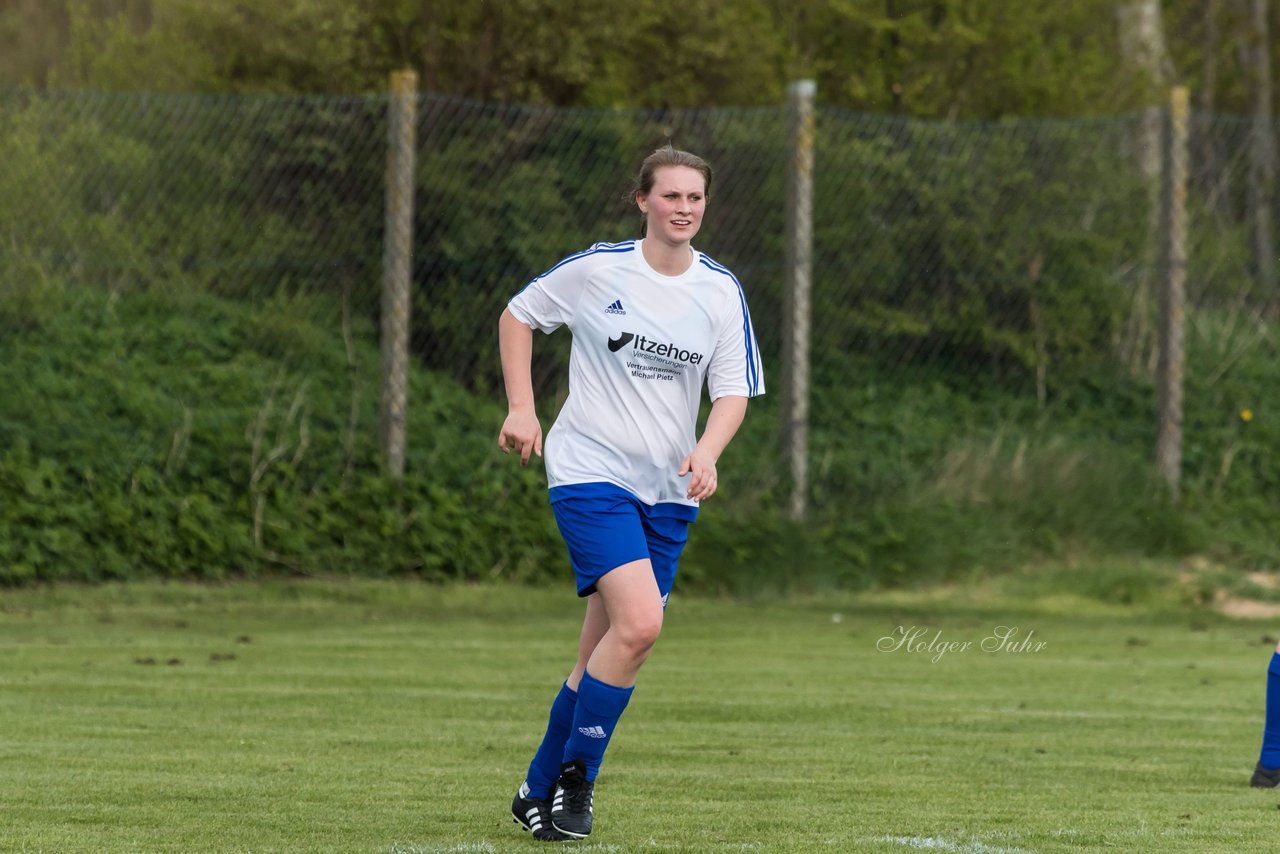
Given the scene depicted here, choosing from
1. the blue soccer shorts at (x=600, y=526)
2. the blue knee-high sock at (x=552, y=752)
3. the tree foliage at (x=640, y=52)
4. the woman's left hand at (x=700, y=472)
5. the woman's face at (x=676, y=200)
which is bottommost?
the blue knee-high sock at (x=552, y=752)

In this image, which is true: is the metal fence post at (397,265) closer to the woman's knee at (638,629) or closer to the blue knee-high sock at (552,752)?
the blue knee-high sock at (552,752)

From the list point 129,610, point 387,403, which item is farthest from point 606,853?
point 387,403

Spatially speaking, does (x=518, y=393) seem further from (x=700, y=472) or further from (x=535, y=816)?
(x=535, y=816)

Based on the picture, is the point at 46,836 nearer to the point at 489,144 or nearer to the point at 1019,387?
the point at 489,144

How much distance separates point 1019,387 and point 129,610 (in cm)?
725

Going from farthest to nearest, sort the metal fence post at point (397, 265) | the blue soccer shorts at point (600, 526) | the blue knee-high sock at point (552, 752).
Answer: the metal fence post at point (397, 265) → the blue knee-high sock at point (552, 752) → the blue soccer shorts at point (600, 526)

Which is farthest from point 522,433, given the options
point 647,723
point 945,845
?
point 647,723

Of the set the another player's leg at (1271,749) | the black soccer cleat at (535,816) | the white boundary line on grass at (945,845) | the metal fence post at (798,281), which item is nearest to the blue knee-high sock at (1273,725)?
the another player's leg at (1271,749)

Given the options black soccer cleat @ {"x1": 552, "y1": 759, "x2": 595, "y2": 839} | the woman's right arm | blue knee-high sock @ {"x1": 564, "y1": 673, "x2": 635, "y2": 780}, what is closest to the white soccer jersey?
the woman's right arm

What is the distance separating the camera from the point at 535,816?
213 inches

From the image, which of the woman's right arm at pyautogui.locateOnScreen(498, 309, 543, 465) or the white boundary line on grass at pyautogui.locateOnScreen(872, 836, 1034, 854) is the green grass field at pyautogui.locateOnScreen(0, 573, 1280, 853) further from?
the woman's right arm at pyautogui.locateOnScreen(498, 309, 543, 465)

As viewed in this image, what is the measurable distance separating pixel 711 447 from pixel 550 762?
3.36 feet

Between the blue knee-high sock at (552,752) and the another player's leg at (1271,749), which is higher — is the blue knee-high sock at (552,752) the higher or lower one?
the higher one

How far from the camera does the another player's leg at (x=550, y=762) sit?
17.7 ft
